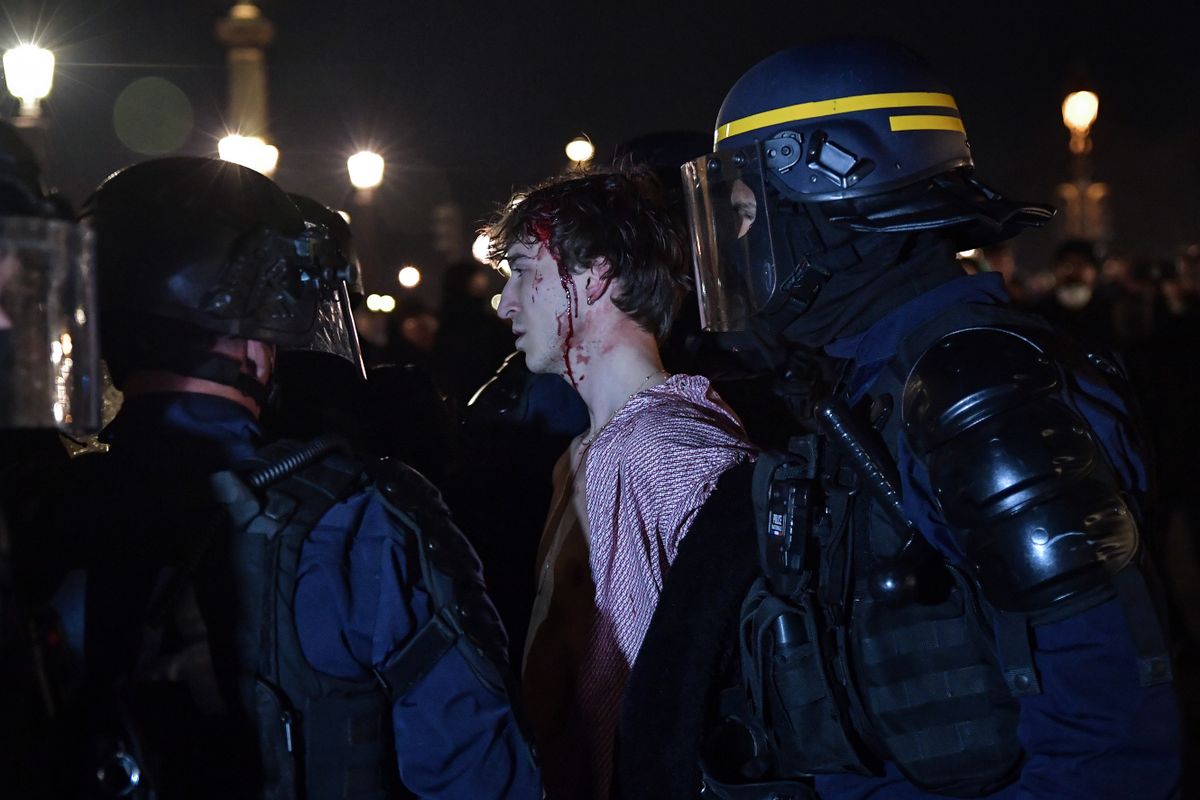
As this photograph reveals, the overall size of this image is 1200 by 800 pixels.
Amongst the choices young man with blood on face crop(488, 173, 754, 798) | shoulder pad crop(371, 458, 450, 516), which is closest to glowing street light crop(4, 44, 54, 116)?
young man with blood on face crop(488, 173, 754, 798)

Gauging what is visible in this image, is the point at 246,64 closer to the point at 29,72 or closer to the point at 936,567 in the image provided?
the point at 29,72

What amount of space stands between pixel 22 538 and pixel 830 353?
1566 mm

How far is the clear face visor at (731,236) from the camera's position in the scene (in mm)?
2699

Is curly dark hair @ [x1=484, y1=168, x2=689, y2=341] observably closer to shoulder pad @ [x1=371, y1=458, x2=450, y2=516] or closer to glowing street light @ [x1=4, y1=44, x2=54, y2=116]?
shoulder pad @ [x1=371, y1=458, x2=450, y2=516]

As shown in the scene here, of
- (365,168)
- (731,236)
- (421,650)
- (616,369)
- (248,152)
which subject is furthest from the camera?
(365,168)

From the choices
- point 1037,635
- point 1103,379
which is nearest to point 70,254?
point 1037,635

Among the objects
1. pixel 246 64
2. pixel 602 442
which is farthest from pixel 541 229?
pixel 246 64

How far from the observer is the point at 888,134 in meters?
2.58

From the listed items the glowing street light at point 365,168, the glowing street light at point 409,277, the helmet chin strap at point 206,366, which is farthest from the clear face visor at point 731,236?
the glowing street light at point 409,277

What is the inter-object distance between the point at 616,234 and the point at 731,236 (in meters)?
0.52

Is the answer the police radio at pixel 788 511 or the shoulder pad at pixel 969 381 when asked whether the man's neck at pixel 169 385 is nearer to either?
the police radio at pixel 788 511

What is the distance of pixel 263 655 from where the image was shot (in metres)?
2.01

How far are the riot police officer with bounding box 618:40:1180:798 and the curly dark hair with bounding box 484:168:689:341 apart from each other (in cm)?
34

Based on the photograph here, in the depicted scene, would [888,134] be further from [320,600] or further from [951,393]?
[320,600]
